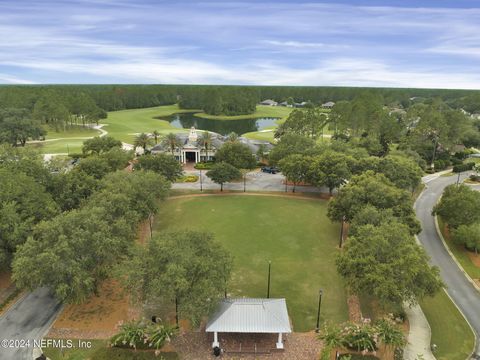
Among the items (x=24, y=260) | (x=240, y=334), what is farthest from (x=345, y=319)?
(x=24, y=260)

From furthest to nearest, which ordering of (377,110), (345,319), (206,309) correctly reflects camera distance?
(377,110)
(345,319)
(206,309)

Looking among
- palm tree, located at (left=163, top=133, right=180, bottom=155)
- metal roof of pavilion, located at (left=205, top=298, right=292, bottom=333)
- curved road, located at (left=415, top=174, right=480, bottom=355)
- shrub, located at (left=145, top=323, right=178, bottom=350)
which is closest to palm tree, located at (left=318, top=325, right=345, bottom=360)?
metal roof of pavilion, located at (left=205, top=298, right=292, bottom=333)

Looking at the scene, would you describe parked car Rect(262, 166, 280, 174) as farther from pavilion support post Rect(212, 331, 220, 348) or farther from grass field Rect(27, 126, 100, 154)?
pavilion support post Rect(212, 331, 220, 348)

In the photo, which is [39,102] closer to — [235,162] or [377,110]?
[235,162]

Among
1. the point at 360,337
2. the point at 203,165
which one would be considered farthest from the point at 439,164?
the point at 360,337

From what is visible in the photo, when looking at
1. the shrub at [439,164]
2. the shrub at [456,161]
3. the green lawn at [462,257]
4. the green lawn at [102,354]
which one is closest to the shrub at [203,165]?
the green lawn at [462,257]

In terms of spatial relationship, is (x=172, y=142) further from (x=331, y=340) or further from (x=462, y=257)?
(x=331, y=340)
